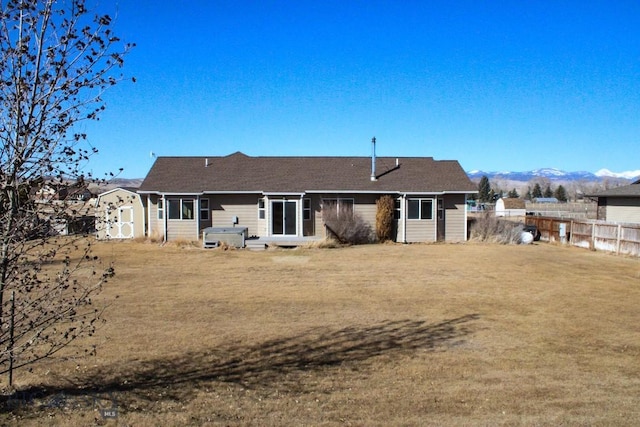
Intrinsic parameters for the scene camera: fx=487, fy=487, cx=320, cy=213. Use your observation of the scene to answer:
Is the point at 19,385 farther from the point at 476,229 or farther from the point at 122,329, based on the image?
the point at 476,229

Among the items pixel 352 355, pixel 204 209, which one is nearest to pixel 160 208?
pixel 204 209

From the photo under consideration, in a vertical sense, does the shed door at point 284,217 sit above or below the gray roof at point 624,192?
below

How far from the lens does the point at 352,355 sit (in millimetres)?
7996

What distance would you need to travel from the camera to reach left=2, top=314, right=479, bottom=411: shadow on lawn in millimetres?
6402

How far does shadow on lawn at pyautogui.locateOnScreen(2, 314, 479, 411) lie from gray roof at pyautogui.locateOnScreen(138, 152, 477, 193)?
18.4m

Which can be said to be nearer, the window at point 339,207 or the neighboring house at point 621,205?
the window at point 339,207

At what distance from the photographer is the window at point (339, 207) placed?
26.0 meters

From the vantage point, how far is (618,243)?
74.8ft

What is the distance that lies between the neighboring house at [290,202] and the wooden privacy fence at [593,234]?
17.3ft

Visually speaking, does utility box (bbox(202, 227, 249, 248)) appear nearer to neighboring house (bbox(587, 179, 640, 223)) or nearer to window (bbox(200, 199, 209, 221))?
window (bbox(200, 199, 209, 221))

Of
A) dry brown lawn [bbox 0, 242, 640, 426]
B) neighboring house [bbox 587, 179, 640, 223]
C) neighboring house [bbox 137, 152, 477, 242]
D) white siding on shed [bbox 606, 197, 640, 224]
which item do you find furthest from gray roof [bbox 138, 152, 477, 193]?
dry brown lawn [bbox 0, 242, 640, 426]

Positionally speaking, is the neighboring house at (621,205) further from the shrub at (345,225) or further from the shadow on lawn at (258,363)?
the shadow on lawn at (258,363)

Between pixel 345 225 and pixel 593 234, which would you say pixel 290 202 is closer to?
pixel 345 225

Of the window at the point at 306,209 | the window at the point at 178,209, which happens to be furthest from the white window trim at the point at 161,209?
the window at the point at 306,209
